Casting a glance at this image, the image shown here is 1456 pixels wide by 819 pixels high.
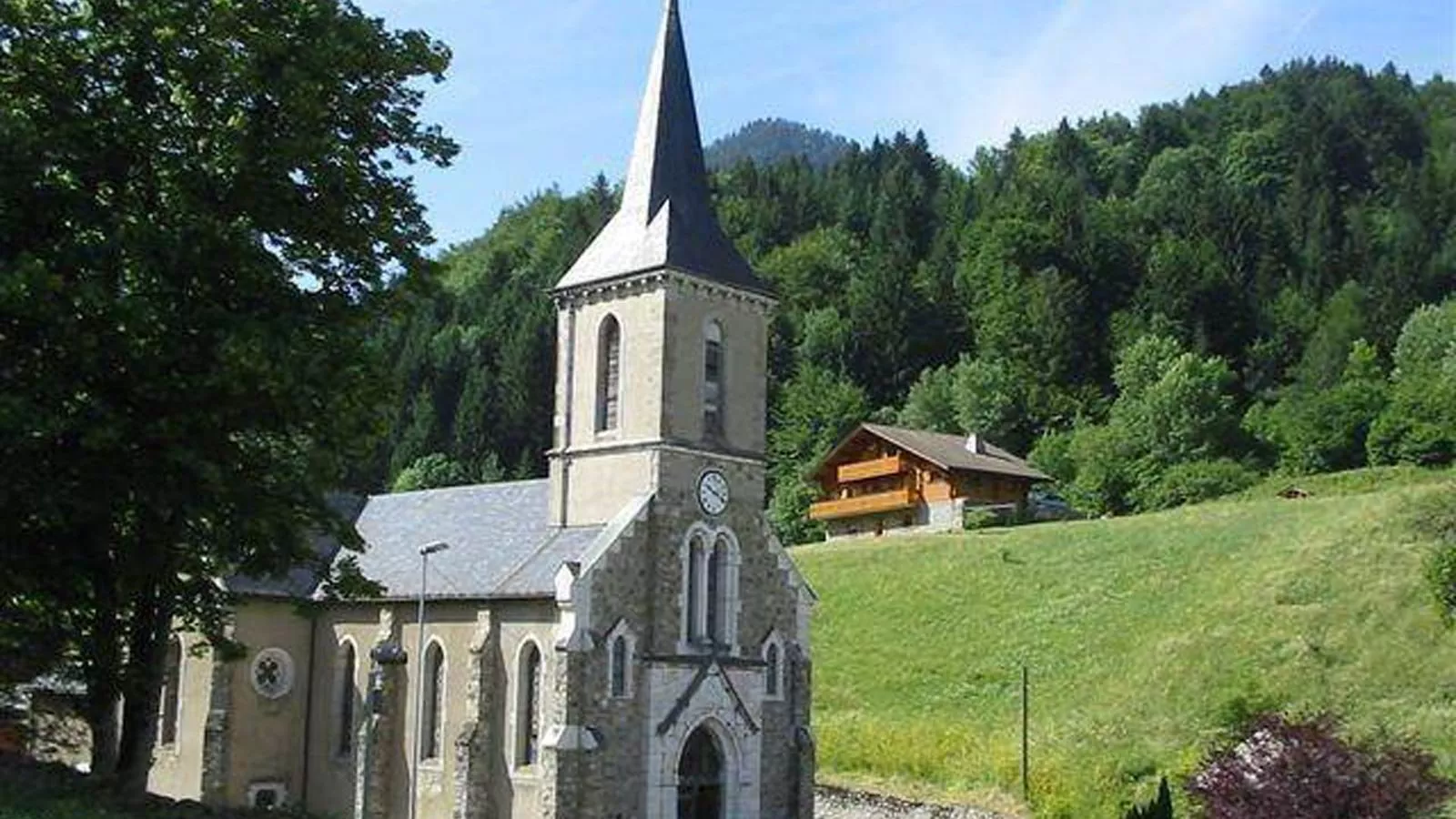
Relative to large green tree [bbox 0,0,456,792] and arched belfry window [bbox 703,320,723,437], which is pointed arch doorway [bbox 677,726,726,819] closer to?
arched belfry window [bbox 703,320,723,437]

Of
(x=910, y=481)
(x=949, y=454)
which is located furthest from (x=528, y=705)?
(x=949, y=454)

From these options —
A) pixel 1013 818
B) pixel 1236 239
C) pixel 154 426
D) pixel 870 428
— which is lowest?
pixel 1013 818

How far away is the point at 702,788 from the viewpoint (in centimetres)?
3419

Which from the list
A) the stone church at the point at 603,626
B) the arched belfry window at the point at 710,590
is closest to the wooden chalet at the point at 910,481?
the stone church at the point at 603,626

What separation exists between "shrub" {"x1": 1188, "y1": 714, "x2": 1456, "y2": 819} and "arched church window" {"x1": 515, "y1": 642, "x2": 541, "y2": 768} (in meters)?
13.4

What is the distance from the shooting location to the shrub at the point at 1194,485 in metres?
75.5

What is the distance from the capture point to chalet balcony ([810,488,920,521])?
7344 centimetres

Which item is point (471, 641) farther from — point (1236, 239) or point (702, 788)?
point (1236, 239)

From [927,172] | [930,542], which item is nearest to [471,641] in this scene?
[930,542]

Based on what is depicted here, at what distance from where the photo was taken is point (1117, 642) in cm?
4881

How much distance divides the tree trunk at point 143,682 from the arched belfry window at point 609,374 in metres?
15.9

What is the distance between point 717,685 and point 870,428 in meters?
42.8

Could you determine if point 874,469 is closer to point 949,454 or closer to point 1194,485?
point 949,454

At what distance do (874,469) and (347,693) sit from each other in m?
40.4
